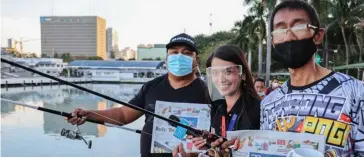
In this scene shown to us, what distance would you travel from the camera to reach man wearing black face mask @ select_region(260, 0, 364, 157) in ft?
4.87

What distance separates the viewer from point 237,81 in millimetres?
2127

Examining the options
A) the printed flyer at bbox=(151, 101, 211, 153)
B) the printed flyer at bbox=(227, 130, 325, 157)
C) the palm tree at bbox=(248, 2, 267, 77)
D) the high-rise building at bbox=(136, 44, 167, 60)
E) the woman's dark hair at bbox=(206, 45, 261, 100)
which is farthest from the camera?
the high-rise building at bbox=(136, 44, 167, 60)

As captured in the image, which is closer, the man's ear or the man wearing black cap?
the man's ear

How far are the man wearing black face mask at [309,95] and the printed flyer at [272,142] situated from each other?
5cm

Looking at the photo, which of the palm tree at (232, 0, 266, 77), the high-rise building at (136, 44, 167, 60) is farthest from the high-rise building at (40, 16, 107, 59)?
the palm tree at (232, 0, 266, 77)

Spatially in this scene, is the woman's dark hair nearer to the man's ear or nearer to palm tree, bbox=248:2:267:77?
the man's ear

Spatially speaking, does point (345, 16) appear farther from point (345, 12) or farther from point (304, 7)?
point (304, 7)

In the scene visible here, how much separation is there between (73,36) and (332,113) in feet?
408

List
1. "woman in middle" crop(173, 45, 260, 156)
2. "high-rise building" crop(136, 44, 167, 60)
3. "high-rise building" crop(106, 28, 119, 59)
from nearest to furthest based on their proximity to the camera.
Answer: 1. "woman in middle" crop(173, 45, 260, 156)
2. "high-rise building" crop(136, 44, 167, 60)
3. "high-rise building" crop(106, 28, 119, 59)

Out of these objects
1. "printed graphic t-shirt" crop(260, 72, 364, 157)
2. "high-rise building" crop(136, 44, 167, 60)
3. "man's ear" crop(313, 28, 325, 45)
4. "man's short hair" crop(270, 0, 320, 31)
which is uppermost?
"high-rise building" crop(136, 44, 167, 60)

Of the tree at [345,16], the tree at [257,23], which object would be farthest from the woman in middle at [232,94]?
the tree at [257,23]

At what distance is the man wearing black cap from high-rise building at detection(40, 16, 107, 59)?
111307 millimetres

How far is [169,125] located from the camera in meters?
2.42

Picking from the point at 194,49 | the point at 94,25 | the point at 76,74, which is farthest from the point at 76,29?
the point at 194,49
